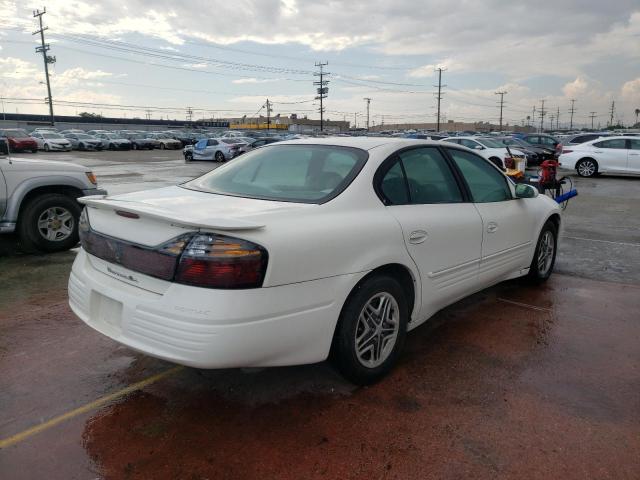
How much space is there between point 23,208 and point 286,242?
17.3ft

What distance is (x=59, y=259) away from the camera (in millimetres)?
6375

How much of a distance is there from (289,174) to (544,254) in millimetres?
3111

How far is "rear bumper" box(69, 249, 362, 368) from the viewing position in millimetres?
2451

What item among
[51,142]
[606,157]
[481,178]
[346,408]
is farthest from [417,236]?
[51,142]

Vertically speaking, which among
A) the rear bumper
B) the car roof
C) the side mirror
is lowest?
the rear bumper

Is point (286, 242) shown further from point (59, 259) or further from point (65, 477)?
point (59, 259)

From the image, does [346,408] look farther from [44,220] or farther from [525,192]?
[44,220]

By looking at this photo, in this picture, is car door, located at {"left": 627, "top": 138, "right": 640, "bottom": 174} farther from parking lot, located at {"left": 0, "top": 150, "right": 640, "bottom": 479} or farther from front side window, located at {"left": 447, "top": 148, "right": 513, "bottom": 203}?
front side window, located at {"left": 447, "top": 148, "right": 513, "bottom": 203}

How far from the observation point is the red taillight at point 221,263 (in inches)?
96.8

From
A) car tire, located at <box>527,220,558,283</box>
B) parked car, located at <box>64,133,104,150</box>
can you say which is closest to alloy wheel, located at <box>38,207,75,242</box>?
car tire, located at <box>527,220,558,283</box>

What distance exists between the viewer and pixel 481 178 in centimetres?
432

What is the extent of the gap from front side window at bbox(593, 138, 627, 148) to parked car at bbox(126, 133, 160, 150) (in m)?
36.3

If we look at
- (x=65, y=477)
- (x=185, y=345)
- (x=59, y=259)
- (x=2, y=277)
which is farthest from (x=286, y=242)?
(x=59, y=259)

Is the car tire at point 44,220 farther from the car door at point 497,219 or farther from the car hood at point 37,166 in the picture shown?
the car door at point 497,219
